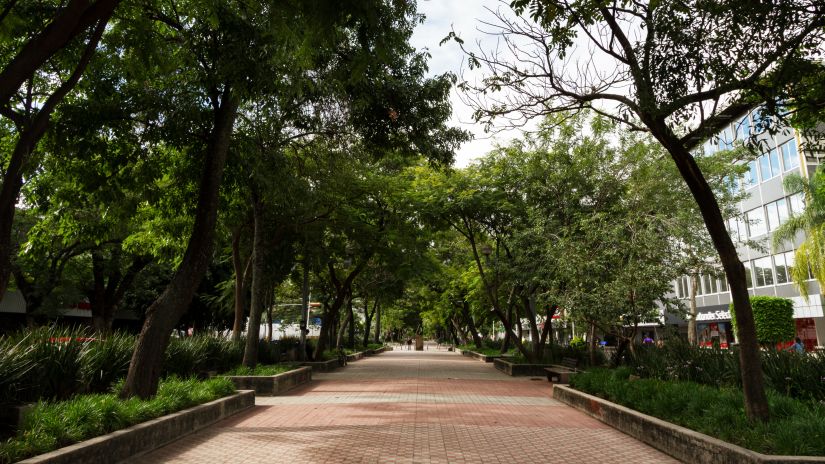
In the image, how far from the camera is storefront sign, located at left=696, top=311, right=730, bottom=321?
43.2m

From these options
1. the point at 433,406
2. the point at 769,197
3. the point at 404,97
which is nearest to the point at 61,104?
the point at 404,97

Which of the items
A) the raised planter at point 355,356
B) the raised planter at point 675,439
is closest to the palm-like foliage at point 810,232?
the raised planter at point 675,439

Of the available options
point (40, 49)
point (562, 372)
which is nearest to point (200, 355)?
point (562, 372)

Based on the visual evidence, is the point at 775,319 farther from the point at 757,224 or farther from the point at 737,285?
the point at 737,285

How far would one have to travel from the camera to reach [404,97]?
1204cm

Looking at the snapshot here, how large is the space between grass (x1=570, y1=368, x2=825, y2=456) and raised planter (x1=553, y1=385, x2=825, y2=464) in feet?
0.67

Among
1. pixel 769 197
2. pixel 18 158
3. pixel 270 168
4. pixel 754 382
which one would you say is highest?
pixel 769 197

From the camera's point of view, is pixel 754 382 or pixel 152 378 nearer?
pixel 754 382

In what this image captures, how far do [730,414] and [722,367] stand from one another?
389 cm

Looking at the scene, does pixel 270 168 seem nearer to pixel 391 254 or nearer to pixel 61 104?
pixel 61 104

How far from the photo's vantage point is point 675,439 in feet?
23.7

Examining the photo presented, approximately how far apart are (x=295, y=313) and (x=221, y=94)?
4248 centimetres

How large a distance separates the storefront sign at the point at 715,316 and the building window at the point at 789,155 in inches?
484

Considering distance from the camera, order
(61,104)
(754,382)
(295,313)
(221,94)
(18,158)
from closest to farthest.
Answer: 1. (18,158)
2. (754,382)
3. (61,104)
4. (221,94)
5. (295,313)
